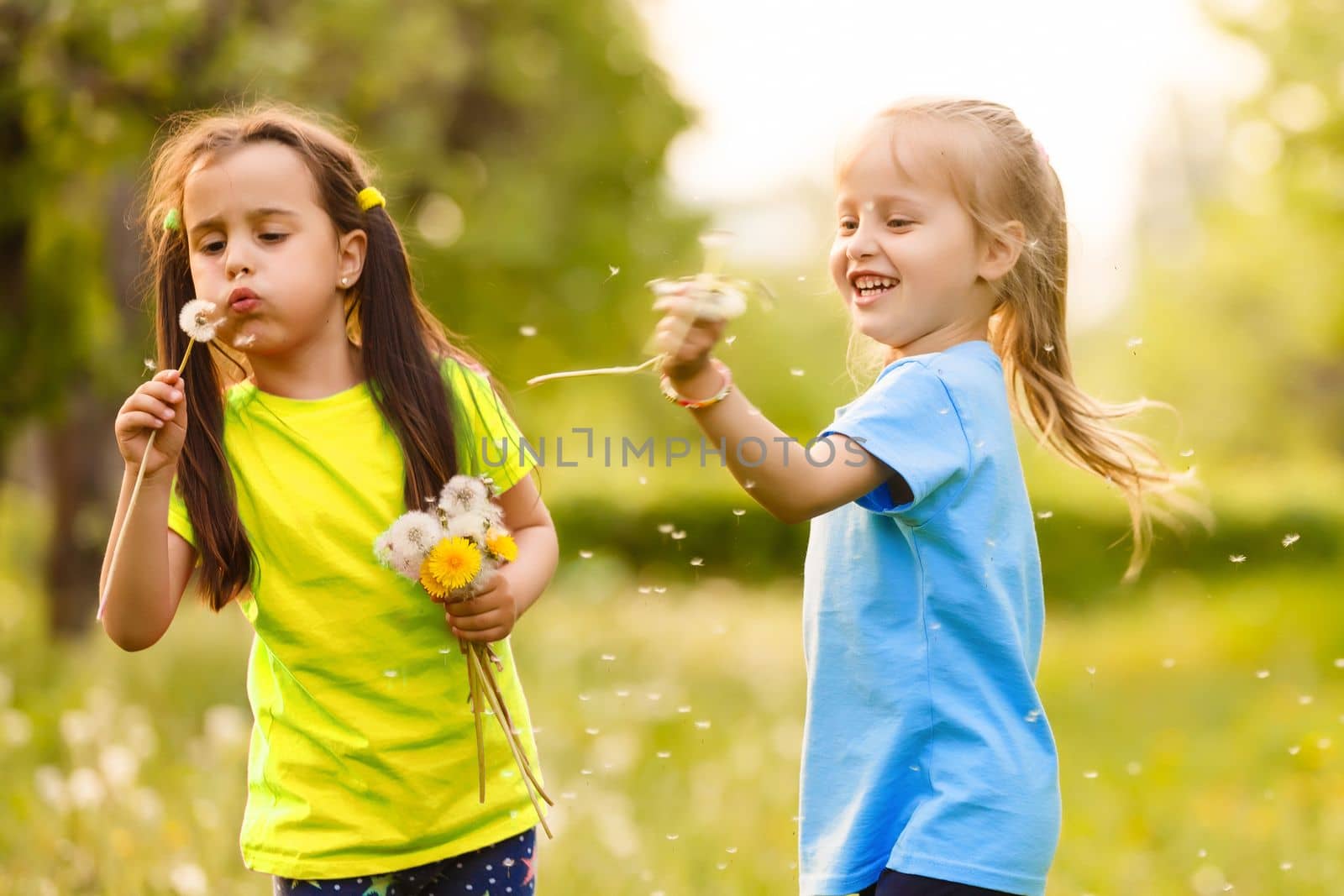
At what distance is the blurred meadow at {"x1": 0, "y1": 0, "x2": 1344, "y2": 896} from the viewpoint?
454 cm

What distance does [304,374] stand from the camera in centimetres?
242

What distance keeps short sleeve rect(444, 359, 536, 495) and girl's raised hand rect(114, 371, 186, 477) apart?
0.48 meters

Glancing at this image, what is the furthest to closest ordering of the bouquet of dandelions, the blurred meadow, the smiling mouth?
the blurred meadow < the smiling mouth < the bouquet of dandelions

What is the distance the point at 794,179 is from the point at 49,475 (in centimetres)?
2835

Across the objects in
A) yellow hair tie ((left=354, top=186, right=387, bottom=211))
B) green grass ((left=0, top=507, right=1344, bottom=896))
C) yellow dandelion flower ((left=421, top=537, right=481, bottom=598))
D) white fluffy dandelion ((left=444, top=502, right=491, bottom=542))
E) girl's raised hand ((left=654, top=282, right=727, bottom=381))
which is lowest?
green grass ((left=0, top=507, right=1344, bottom=896))

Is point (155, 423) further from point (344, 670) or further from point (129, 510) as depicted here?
point (344, 670)

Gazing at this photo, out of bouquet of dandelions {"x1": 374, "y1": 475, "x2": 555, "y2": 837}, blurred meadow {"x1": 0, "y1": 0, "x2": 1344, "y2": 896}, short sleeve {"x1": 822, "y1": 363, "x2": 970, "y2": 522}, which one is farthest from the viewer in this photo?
blurred meadow {"x1": 0, "y1": 0, "x2": 1344, "y2": 896}

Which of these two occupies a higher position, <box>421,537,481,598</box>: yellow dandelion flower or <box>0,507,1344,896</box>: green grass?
<box>421,537,481,598</box>: yellow dandelion flower

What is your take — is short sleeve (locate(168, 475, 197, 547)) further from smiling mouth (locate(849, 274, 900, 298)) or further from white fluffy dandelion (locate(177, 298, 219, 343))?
smiling mouth (locate(849, 274, 900, 298))

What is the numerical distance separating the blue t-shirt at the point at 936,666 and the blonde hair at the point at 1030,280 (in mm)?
216

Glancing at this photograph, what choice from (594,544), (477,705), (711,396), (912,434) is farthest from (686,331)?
(594,544)

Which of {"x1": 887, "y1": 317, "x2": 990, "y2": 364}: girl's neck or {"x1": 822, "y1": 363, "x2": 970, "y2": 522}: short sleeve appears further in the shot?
{"x1": 887, "y1": 317, "x2": 990, "y2": 364}: girl's neck

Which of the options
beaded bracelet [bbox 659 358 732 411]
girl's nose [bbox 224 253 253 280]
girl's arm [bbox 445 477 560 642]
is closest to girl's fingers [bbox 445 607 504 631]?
girl's arm [bbox 445 477 560 642]

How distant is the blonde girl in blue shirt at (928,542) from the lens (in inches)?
84.0
